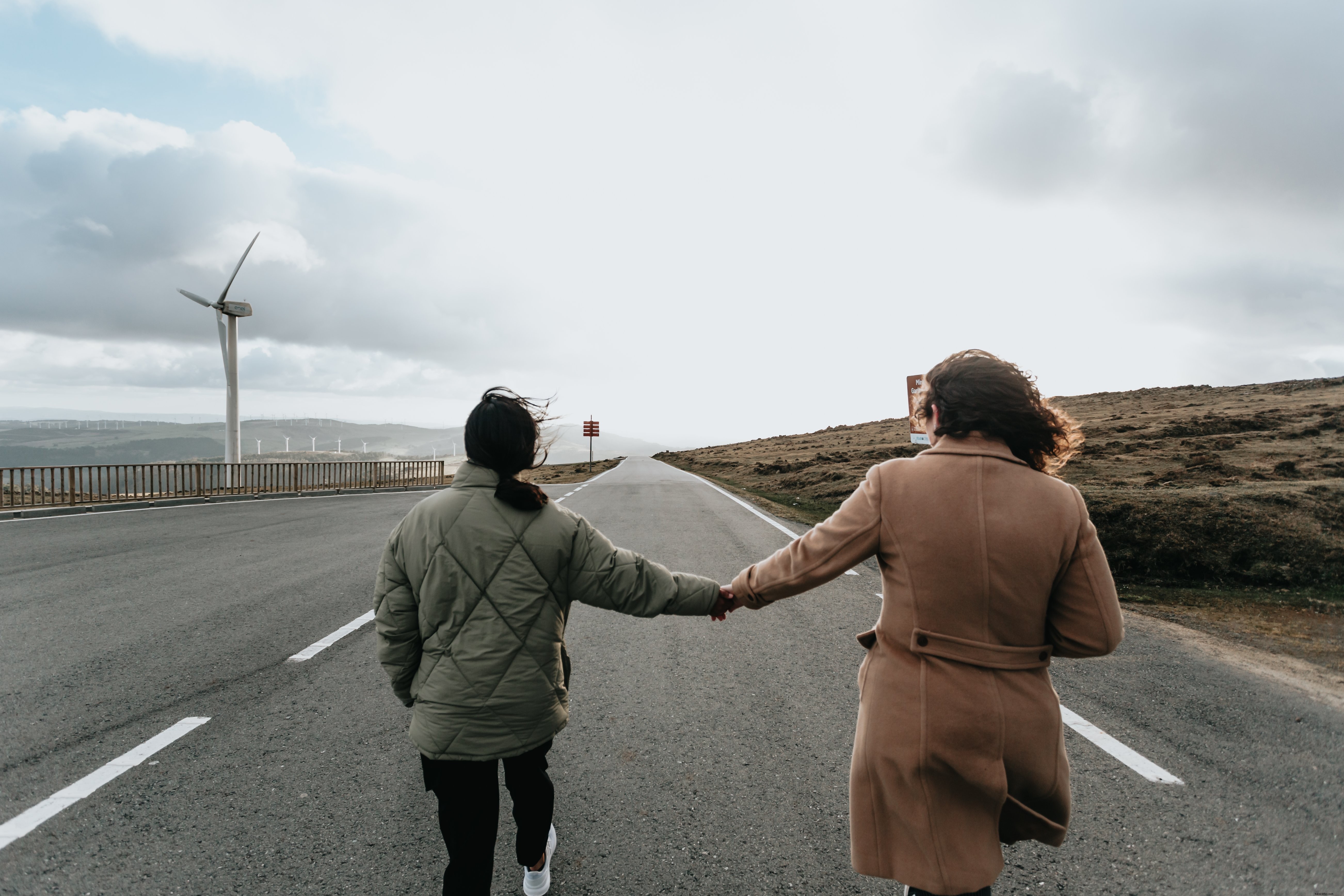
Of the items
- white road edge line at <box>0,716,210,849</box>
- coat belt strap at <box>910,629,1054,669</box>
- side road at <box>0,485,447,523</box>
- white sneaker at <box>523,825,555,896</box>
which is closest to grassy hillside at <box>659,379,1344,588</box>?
coat belt strap at <box>910,629,1054,669</box>

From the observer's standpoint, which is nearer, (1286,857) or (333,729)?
(1286,857)

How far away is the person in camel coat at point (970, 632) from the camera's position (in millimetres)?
1761

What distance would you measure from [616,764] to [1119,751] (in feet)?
9.21

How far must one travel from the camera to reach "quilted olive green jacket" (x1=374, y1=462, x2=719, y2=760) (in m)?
2.15

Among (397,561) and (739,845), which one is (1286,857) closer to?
(739,845)

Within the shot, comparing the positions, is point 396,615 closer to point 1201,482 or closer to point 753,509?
point 753,509

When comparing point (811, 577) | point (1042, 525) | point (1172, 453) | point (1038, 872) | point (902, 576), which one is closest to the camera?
point (1042, 525)

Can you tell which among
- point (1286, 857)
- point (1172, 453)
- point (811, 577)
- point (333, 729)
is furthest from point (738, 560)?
point (1172, 453)

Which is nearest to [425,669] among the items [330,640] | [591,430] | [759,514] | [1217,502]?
[330,640]

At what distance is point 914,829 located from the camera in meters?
1.87

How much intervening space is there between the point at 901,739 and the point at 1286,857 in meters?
2.31

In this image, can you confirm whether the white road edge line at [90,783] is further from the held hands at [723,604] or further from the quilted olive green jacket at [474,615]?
the held hands at [723,604]

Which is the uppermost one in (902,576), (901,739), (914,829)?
(902,576)

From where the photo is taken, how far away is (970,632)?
179 centimetres
